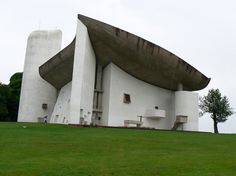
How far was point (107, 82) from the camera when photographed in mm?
31562

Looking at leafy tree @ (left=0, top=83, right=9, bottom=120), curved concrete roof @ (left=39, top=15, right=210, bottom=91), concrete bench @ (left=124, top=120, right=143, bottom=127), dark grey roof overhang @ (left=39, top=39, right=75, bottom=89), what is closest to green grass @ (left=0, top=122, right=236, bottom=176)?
curved concrete roof @ (left=39, top=15, right=210, bottom=91)

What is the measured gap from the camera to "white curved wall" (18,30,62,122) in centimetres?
3981

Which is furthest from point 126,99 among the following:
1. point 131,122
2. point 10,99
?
point 10,99

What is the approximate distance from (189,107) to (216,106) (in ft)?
33.0

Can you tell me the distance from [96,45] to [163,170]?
72.1 ft

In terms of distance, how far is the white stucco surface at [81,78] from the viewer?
26.8 meters

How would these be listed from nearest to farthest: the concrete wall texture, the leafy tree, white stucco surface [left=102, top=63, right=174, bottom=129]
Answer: the concrete wall texture
white stucco surface [left=102, top=63, right=174, bottom=129]
the leafy tree

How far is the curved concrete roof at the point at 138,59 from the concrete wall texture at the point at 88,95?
66 cm

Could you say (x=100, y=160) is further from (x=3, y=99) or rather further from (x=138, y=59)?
(x=3, y=99)

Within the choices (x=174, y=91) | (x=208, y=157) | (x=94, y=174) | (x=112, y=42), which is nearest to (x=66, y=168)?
(x=94, y=174)

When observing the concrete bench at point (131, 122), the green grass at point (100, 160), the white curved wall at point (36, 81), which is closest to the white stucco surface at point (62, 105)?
the white curved wall at point (36, 81)

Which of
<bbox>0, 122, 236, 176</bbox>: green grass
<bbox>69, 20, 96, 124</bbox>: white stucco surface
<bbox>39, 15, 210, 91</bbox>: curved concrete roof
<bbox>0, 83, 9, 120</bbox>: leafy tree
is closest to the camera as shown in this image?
<bbox>0, 122, 236, 176</bbox>: green grass

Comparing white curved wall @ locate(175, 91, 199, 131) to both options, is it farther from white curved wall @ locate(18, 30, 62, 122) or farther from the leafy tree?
the leafy tree

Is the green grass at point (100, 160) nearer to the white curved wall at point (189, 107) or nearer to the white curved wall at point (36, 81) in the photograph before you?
the white curved wall at point (189, 107)
